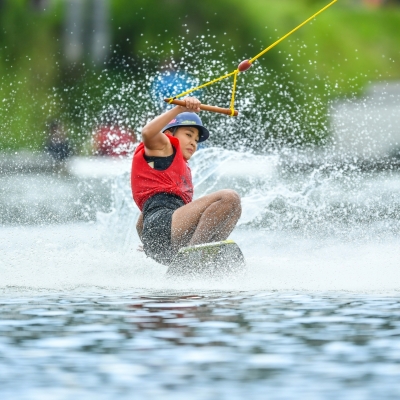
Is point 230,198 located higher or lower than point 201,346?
higher

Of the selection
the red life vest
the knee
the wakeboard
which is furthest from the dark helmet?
the wakeboard

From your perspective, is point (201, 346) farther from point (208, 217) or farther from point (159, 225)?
point (159, 225)

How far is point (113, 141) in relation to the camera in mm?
24672

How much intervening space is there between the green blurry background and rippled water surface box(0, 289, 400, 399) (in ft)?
76.9

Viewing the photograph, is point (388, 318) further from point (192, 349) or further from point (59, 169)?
point (59, 169)

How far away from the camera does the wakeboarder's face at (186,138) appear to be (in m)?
7.73

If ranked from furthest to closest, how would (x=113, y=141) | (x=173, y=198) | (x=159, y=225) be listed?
1. (x=113, y=141)
2. (x=173, y=198)
3. (x=159, y=225)

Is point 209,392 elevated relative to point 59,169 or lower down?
lower down

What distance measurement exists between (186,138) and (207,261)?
2.80 ft

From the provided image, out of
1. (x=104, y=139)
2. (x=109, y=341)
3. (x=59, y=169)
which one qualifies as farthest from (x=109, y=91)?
(x=109, y=341)

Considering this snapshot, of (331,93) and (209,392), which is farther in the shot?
(331,93)

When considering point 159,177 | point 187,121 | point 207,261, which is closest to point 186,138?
point 187,121

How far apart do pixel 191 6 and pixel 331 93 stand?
6107 millimetres

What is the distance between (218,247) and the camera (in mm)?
7258
